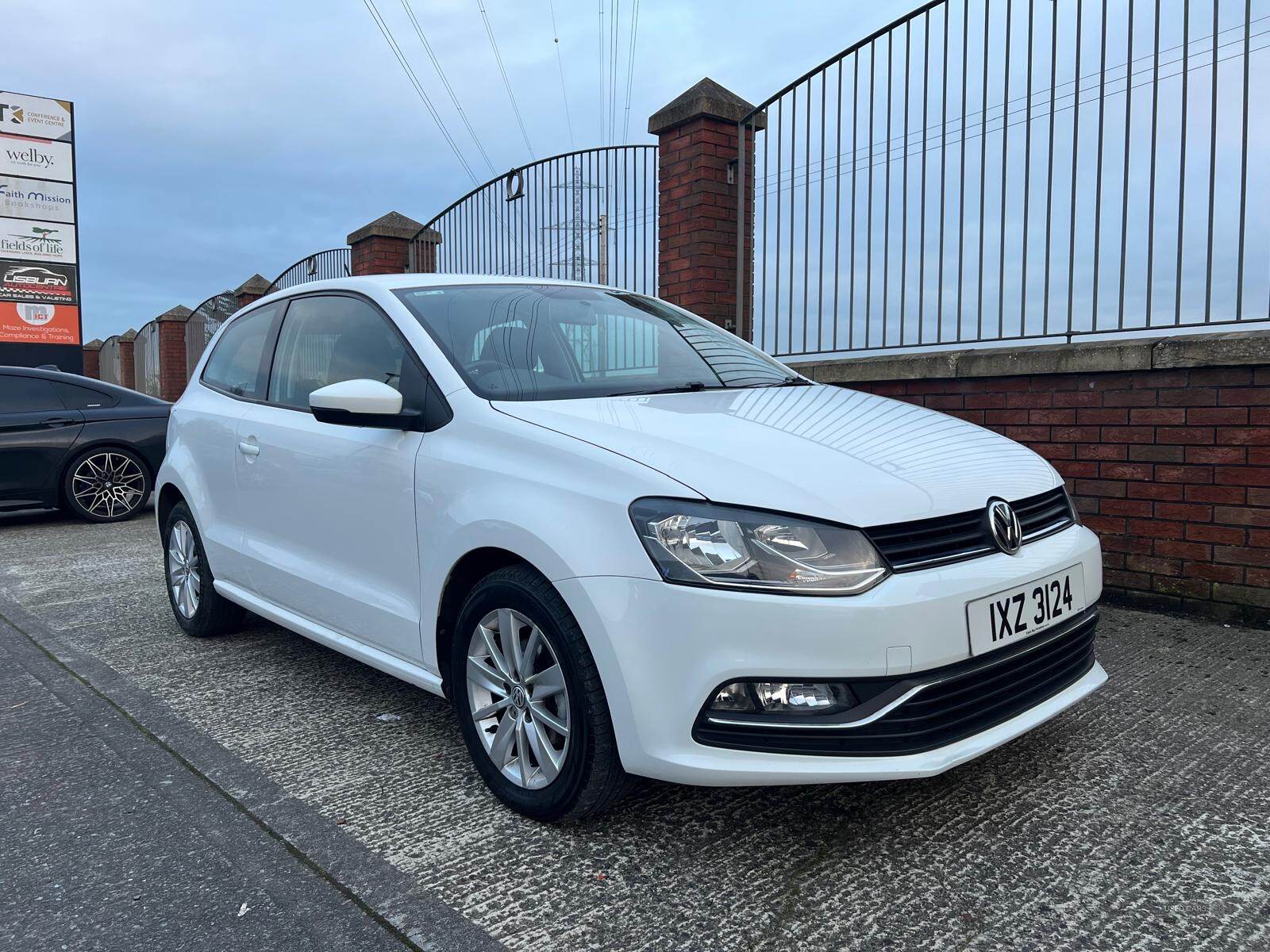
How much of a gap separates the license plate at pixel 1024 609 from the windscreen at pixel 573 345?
125cm

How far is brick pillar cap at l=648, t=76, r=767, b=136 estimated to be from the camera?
275 inches

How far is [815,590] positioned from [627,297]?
210cm

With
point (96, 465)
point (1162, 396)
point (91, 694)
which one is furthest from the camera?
point (96, 465)

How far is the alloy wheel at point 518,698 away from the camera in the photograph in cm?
251

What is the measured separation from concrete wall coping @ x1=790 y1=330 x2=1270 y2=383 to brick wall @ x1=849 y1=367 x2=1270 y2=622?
0.06 meters

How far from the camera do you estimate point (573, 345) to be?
334cm

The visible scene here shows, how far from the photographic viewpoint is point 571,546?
2.35m

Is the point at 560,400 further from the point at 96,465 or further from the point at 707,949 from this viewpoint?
the point at 96,465

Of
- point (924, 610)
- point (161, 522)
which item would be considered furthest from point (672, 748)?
point (161, 522)

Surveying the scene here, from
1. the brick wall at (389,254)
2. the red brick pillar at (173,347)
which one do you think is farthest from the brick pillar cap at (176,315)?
the brick wall at (389,254)

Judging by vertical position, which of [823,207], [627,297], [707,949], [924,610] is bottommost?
[707,949]

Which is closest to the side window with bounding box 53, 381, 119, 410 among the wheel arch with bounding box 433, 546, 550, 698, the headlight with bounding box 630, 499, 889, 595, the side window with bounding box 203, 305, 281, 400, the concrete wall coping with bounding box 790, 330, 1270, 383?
the side window with bounding box 203, 305, 281, 400

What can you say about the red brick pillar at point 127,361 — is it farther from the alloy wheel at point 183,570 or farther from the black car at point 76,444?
the alloy wheel at point 183,570

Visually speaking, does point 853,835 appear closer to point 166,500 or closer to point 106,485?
point 166,500
